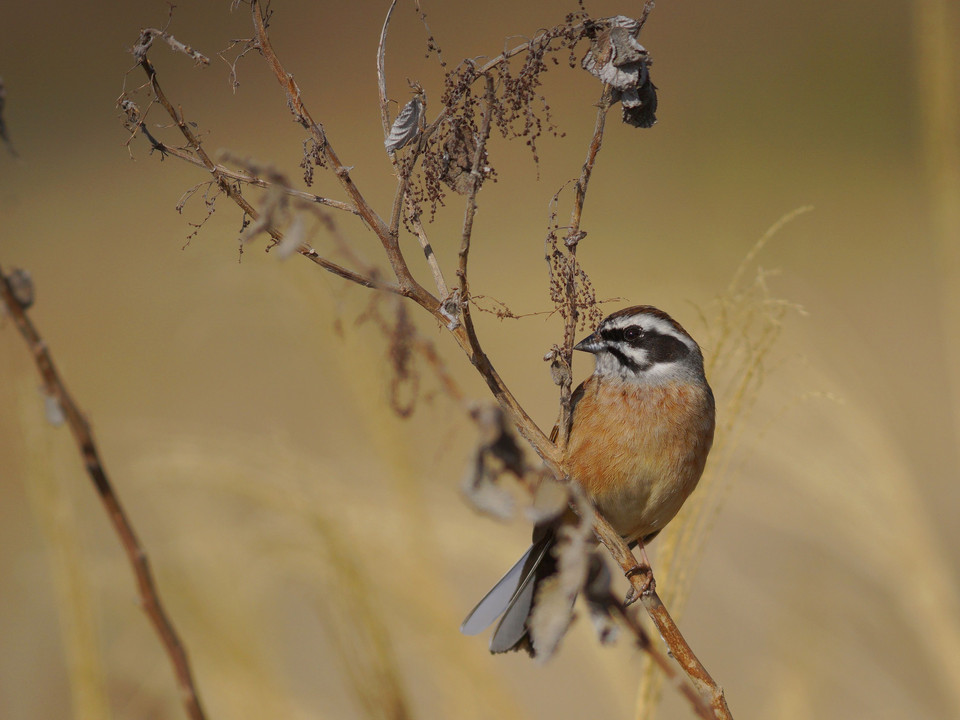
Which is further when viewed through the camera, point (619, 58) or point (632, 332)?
point (632, 332)

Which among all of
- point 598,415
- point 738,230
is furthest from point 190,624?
point 738,230

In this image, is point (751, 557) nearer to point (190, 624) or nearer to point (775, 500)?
point (775, 500)

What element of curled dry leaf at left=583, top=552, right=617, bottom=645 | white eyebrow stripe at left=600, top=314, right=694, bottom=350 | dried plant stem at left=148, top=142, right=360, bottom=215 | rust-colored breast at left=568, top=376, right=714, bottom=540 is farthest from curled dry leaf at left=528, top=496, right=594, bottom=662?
white eyebrow stripe at left=600, top=314, right=694, bottom=350

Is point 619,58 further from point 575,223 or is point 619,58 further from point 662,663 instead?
point 662,663

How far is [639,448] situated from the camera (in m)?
2.04

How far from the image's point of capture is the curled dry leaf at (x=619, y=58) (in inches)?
41.1

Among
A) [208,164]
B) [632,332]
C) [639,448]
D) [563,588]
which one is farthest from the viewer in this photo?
[632,332]

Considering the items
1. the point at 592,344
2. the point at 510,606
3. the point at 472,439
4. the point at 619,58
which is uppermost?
the point at 472,439

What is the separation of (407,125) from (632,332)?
4.19 ft

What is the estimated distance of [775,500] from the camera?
3.17 metres

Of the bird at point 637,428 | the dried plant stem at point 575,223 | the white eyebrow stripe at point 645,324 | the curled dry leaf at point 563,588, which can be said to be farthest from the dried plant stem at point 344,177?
the white eyebrow stripe at point 645,324

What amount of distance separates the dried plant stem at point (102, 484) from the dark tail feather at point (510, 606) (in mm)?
947

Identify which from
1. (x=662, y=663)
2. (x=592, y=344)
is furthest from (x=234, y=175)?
(x=592, y=344)

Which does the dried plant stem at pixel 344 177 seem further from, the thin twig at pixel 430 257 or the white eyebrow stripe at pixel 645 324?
the white eyebrow stripe at pixel 645 324
